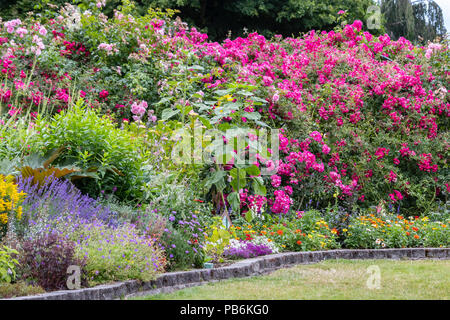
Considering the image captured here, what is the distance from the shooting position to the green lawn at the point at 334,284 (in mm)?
4000

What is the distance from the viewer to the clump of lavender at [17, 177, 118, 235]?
13.5 feet

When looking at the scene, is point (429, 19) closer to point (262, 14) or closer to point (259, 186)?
point (262, 14)

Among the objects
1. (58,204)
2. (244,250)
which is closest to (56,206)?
(58,204)

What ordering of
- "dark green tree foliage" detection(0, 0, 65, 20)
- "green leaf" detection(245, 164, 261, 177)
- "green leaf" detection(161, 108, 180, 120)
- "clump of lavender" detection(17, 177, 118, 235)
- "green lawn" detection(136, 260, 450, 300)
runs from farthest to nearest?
"dark green tree foliage" detection(0, 0, 65, 20), "green leaf" detection(161, 108, 180, 120), "green leaf" detection(245, 164, 261, 177), "clump of lavender" detection(17, 177, 118, 235), "green lawn" detection(136, 260, 450, 300)

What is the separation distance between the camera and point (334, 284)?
14.9 ft

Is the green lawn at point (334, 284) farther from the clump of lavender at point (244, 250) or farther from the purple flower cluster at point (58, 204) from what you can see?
the purple flower cluster at point (58, 204)

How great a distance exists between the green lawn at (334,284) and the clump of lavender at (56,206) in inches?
39.4

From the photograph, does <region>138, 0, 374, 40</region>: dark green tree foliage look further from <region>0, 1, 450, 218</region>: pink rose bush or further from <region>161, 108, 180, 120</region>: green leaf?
<region>161, 108, 180, 120</region>: green leaf

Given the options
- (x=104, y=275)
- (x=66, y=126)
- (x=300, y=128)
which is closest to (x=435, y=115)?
(x=300, y=128)

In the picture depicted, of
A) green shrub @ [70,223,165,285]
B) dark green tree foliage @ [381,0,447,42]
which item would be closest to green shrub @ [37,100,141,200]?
green shrub @ [70,223,165,285]

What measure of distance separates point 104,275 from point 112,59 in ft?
19.9

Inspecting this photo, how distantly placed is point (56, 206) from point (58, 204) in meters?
0.04

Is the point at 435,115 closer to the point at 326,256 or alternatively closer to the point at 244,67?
the point at 244,67

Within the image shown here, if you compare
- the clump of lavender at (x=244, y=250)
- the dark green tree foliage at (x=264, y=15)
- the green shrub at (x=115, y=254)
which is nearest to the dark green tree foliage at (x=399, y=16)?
the dark green tree foliage at (x=264, y=15)
